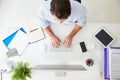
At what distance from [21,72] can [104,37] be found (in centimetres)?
62

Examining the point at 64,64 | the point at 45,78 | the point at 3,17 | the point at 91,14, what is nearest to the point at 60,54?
the point at 64,64

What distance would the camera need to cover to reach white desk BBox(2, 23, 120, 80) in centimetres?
152

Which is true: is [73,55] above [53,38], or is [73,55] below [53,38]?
below

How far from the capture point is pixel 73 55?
5.02 feet

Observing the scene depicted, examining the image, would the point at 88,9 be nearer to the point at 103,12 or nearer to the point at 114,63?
the point at 103,12

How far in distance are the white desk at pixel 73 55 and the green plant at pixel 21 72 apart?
0.07 m

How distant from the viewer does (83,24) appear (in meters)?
1.54

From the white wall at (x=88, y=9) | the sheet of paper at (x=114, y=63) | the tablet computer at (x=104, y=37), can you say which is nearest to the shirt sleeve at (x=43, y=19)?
the tablet computer at (x=104, y=37)

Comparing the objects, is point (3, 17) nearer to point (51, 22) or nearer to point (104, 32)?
point (51, 22)

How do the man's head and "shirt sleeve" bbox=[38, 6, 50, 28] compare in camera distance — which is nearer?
the man's head

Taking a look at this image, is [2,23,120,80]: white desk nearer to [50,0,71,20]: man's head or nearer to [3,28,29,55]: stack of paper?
[3,28,29,55]: stack of paper

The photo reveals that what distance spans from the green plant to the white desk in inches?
2.7

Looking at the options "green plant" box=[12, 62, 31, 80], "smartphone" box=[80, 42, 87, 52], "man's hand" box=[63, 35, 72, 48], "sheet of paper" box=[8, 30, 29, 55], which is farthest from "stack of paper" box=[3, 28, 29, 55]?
"smartphone" box=[80, 42, 87, 52]

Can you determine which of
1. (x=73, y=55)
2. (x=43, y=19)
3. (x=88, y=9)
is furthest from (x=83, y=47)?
(x=88, y=9)
